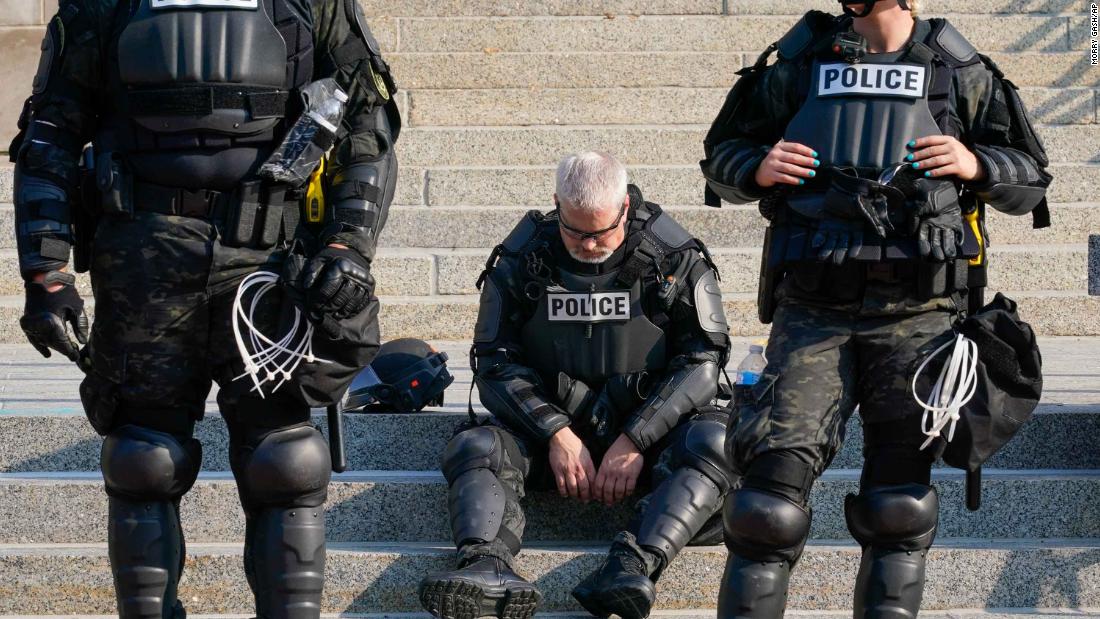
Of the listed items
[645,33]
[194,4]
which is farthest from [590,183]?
[645,33]

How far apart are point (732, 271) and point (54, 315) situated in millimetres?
4176

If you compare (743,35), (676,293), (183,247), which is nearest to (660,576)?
(676,293)

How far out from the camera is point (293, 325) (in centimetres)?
375

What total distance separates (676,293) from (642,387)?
338 mm

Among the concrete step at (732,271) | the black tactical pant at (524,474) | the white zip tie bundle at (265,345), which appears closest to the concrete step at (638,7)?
the concrete step at (732,271)

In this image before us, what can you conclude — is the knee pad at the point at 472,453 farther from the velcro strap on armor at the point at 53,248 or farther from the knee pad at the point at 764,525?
the velcro strap on armor at the point at 53,248

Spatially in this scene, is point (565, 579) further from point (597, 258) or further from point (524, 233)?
point (524, 233)

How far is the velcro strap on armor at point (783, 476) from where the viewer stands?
11.7 ft

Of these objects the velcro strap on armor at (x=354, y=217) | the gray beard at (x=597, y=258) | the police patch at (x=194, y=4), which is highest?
the police patch at (x=194, y=4)

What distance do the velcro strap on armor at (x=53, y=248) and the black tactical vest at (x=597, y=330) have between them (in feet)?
5.91

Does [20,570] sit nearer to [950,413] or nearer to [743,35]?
[950,413]

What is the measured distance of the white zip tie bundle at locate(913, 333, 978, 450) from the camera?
3.57 meters

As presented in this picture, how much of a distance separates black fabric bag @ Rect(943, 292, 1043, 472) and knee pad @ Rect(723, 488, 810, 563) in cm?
46

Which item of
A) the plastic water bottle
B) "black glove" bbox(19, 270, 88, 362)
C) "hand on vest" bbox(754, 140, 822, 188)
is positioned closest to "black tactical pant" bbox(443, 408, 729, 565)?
the plastic water bottle
